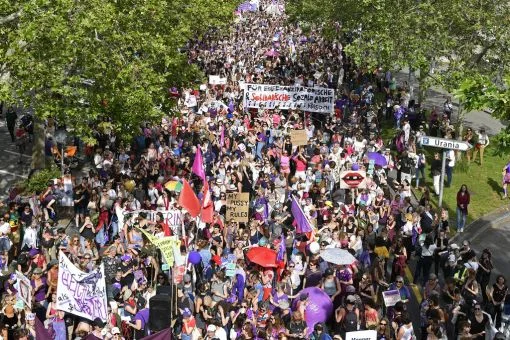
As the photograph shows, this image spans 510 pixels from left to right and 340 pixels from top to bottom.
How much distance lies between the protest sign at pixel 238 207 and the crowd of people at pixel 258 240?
25 cm

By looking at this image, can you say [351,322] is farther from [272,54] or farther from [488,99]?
[272,54]

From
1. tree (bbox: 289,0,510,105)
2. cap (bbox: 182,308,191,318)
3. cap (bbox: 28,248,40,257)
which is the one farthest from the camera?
tree (bbox: 289,0,510,105)

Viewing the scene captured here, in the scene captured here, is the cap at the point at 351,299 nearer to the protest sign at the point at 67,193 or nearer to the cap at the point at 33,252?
the cap at the point at 33,252

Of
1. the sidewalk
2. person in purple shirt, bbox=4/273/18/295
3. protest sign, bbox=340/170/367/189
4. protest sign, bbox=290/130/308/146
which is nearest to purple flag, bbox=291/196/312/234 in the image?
protest sign, bbox=340/170/367/189

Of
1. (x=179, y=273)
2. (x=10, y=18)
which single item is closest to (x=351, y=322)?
(x=179, y=273)

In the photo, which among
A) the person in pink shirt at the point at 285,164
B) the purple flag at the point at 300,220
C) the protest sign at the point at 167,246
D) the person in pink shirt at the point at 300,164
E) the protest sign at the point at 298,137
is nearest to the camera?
the protest sign at the point at 167,246

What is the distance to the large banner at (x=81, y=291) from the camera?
42.3 ft

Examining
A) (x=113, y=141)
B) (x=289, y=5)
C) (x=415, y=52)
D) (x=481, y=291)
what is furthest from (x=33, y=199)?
(x=289, y=5)

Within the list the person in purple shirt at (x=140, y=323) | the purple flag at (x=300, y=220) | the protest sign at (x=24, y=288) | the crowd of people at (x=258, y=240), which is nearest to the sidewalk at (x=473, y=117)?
the crowd of people at (x=258, y=240)

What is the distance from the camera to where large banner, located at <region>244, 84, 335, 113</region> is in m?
28.4

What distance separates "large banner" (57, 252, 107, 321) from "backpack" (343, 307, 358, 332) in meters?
3.92

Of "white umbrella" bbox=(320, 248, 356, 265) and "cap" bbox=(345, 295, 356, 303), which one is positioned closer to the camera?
"cap" bbox=(345, 295, 356, 303)

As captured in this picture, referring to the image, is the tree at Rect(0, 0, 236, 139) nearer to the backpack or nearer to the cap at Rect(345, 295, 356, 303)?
the cap at Rect(345, 295, 356, 303)

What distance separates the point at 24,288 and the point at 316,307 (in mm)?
4953
